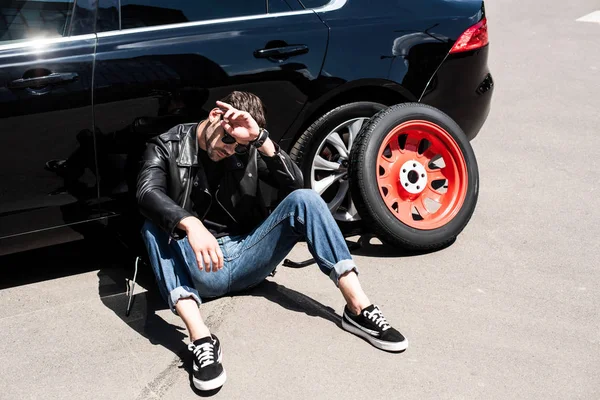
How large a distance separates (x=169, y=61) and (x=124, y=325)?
1246 millimetres

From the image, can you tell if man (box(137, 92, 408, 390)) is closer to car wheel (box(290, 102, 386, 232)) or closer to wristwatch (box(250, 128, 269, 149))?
wristwatch (box(250, 128, 269, 149))

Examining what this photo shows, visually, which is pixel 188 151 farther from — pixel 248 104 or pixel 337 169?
pixel 337 169

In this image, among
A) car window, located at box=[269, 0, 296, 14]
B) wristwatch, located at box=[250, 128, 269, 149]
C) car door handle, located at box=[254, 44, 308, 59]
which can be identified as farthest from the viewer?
car window, located at box=[269, 0, 296, 14]

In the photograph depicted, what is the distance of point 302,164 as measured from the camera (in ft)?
14.9

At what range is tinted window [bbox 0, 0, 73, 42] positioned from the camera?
12.4 feet

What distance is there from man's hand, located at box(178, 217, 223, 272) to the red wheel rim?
4.44ft

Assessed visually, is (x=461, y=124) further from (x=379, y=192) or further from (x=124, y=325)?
(x=124, y=325)

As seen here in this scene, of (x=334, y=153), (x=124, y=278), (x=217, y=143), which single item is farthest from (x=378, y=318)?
(x=124, y=278)

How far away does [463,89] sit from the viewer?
484 centimetres

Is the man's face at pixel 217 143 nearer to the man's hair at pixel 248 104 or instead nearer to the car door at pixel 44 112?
the man's hair at pixel 248 104

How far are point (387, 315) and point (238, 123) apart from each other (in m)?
1.14

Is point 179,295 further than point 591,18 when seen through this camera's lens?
No

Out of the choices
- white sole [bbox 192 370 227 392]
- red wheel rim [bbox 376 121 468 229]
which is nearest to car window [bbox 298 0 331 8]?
red wheel rim [bbox 376 121 468 229]

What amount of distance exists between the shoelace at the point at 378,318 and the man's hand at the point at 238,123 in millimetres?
927
